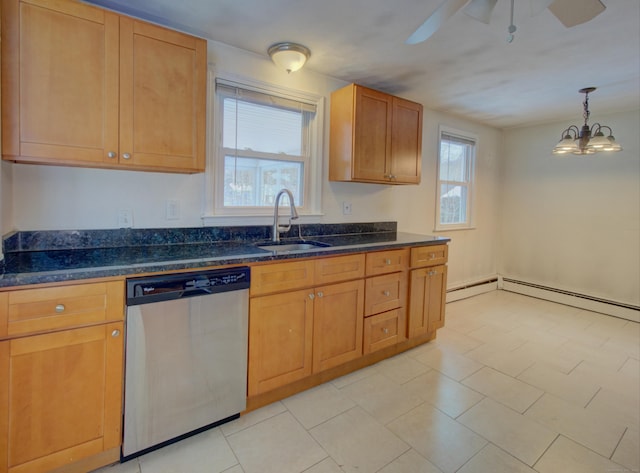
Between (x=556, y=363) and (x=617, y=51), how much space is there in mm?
2293

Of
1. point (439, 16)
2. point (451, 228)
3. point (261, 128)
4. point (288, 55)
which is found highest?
point (288, 55)

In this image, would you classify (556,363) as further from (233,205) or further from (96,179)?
(96,179)

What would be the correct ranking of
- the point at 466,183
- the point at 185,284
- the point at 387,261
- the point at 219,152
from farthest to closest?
the point at 466,183 < the point at 387,261 < the point at 219,152 < the point at 185,284

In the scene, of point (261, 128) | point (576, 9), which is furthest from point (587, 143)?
point (261, 128)

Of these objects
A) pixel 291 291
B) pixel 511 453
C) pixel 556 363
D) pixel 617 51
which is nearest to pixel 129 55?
pixel 291 291

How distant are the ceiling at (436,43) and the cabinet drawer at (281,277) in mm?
1428

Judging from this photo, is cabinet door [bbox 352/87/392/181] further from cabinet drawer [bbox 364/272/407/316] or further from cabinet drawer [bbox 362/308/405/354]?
cabinet drawer [bbox 362/308/405/354]

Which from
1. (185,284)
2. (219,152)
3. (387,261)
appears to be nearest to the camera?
(185,284)

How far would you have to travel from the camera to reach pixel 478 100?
339cm

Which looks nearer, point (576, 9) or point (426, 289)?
point (576, 9)

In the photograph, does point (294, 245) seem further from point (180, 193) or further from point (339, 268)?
point (180, 193)

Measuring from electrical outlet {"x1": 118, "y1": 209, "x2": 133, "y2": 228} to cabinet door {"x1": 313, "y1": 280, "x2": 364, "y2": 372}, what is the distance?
1.21 meters

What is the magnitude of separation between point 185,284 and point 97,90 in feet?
3.40

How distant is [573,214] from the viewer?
13.4 feet
